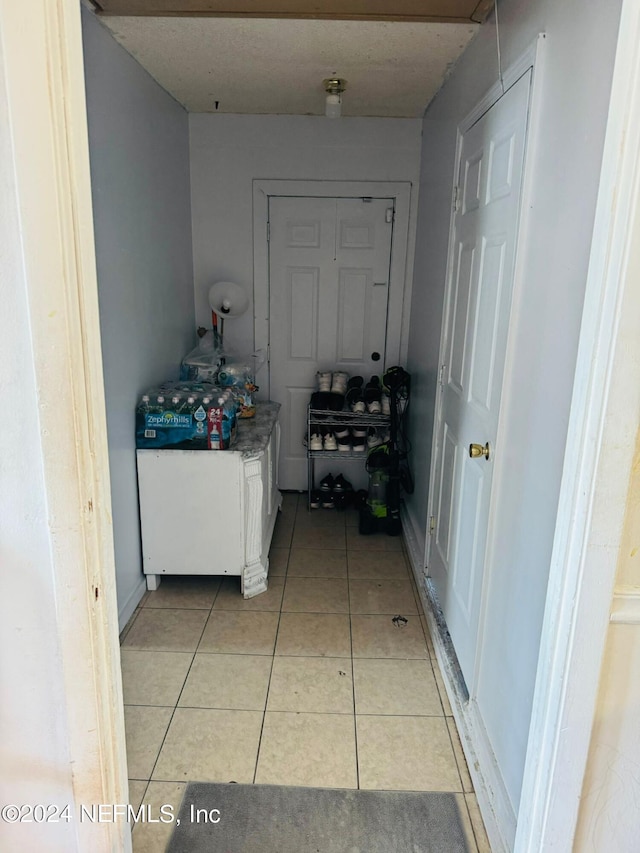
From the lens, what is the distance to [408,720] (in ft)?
6.49

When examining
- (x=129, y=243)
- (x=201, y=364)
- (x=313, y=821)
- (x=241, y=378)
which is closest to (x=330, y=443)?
(x=241, y=378)

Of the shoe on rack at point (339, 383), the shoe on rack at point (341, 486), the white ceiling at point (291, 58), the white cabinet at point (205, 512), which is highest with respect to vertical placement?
the white ceiling at point (291, 58)

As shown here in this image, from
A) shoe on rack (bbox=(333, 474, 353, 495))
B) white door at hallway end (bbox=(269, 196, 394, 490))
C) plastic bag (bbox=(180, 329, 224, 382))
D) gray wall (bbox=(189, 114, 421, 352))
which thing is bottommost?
shoe on rack (bbox=(333, 474, 353, 495))

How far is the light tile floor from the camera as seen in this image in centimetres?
175

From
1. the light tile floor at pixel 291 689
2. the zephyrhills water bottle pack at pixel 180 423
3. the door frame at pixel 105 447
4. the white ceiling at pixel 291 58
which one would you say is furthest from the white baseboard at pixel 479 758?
the white ceiling at pixel 291 58

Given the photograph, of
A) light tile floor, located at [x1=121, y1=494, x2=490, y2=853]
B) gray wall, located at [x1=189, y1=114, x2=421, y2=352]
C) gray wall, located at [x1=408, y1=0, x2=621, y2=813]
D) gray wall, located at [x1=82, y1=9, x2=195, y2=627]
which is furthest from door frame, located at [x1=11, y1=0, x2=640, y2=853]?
gray wall, located at [x1=189, y1=114, x2=421, y2=352]

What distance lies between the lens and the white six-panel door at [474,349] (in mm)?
1713

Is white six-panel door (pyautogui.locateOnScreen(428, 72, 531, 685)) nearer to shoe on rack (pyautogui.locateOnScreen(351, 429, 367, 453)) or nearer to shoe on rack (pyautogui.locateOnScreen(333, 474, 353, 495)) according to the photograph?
shoe on rack (pyautogui.locateOnScreen(351, 429, 367, 453))

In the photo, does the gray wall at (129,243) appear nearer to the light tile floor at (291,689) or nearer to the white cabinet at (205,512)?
the white cabinet at (205,512)

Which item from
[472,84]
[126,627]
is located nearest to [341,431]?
[126,627]

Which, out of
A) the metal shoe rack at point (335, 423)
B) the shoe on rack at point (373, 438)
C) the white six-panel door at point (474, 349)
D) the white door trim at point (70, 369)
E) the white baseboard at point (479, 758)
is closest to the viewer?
the white door trim at point (70, 369)

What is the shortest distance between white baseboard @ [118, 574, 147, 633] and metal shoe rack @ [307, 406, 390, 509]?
1301 mm

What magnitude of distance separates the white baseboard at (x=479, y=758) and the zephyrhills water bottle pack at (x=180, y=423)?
4.19 ft

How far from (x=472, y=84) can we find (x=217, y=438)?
1767 mm
